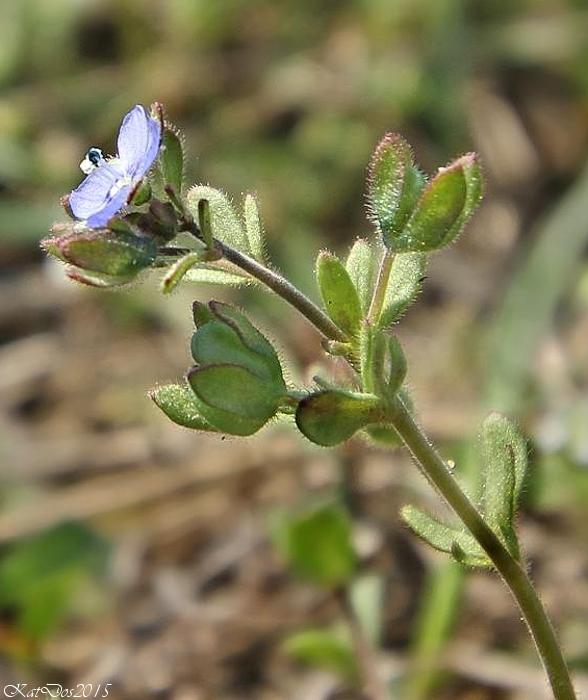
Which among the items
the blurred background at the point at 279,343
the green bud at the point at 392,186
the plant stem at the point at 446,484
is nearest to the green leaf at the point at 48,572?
the blurred background at the point at 279,343

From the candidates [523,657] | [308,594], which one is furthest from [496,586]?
[308,594]

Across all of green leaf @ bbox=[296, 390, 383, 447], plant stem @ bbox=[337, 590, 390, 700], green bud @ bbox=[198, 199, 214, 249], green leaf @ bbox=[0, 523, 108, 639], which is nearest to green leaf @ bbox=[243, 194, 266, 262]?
green bud @ bbox=[198, 199, 214, 249]

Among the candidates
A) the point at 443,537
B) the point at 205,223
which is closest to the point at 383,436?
the point at 443,537

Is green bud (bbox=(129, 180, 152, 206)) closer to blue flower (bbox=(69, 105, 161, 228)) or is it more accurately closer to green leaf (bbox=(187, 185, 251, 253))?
blue flower (bbox=(69, 105, 161, 228))

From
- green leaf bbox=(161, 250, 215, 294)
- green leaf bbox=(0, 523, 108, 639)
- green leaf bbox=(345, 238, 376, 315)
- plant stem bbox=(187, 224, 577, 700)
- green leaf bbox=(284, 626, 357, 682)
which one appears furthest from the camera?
green leaf bbox=(0, 523, 108, 639)

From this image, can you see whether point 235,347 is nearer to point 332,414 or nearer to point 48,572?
point 332,414
